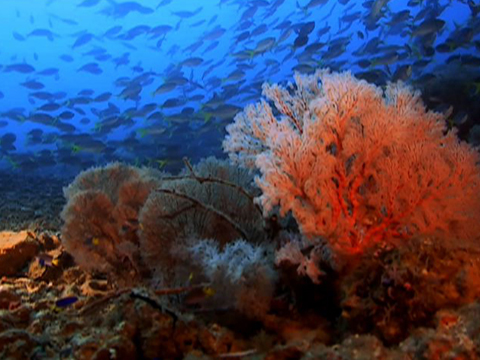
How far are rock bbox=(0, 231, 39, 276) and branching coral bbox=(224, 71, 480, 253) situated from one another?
333cm

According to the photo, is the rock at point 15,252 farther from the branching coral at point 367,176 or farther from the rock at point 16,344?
the branching coral at point 367,176

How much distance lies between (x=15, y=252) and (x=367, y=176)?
3.98 meters

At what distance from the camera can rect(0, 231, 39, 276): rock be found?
4219mm

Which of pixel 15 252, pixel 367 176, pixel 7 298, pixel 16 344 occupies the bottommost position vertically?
pixel 16 344

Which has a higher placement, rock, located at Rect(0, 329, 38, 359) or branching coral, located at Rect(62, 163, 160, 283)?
branching coral, located at Rect(62, 163, 160, 283)

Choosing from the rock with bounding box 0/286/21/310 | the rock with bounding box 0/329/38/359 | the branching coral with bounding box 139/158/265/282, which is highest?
the branching coral with bounding box 139/158/265/282

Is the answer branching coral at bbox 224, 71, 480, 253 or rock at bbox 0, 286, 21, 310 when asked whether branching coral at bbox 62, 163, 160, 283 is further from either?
branching coral at bbox 224, 71, 480, 253

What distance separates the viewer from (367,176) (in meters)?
2.55

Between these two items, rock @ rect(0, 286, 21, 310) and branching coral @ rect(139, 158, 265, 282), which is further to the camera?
branching coral @ rect(139, 158, 265, 282)

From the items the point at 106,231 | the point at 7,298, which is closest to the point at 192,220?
the point at 106,231

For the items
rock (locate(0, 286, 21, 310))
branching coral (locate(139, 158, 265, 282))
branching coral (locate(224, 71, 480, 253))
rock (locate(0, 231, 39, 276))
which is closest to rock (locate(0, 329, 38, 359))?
rock (locate(0, 286, 21, 310))

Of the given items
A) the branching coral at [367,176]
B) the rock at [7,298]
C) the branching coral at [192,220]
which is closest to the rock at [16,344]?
the rock at [7,298]

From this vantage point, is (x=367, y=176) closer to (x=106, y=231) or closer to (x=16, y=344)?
(x=16, y=344)

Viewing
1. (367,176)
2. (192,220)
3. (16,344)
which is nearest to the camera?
(16,344)
